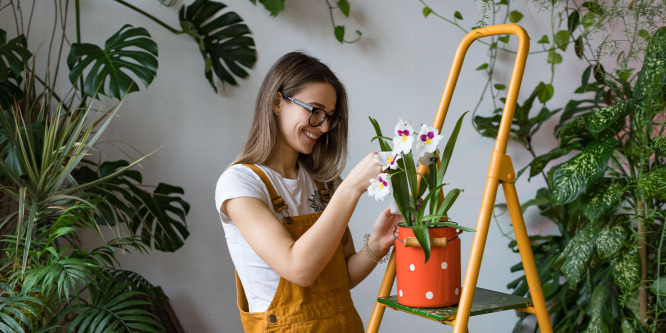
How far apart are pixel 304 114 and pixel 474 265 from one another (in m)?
0.59

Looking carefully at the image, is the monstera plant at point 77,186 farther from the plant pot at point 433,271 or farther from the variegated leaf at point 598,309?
the variegated leaf at point 598,309

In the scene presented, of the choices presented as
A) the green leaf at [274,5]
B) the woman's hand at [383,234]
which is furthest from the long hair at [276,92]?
the green leaf at [274,5]

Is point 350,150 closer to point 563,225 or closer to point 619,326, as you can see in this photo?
point 563,225

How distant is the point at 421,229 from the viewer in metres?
1.17

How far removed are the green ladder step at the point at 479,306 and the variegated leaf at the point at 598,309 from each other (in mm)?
1008

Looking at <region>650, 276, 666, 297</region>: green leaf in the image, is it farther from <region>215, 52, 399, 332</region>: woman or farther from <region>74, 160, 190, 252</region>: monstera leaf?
<region>74, 160, 190, 252</region>: monstera leaf

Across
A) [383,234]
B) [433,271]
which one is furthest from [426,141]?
[383,234]

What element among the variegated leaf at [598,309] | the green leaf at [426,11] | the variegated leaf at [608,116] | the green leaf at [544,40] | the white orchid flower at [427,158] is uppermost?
the green leaf at [544,40]

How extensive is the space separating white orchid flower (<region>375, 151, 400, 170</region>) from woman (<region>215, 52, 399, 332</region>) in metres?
0.10

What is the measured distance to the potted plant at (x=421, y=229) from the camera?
116 centimetres

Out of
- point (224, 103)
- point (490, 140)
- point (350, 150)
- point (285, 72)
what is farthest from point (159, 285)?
point (490, 140)

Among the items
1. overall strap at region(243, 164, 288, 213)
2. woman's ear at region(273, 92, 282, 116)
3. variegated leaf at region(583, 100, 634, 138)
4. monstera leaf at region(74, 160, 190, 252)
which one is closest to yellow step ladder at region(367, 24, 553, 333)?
overall strap at region(243, 164, 288, 213)

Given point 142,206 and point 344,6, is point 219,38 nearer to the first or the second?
point 344,6

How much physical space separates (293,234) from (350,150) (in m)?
1.27
